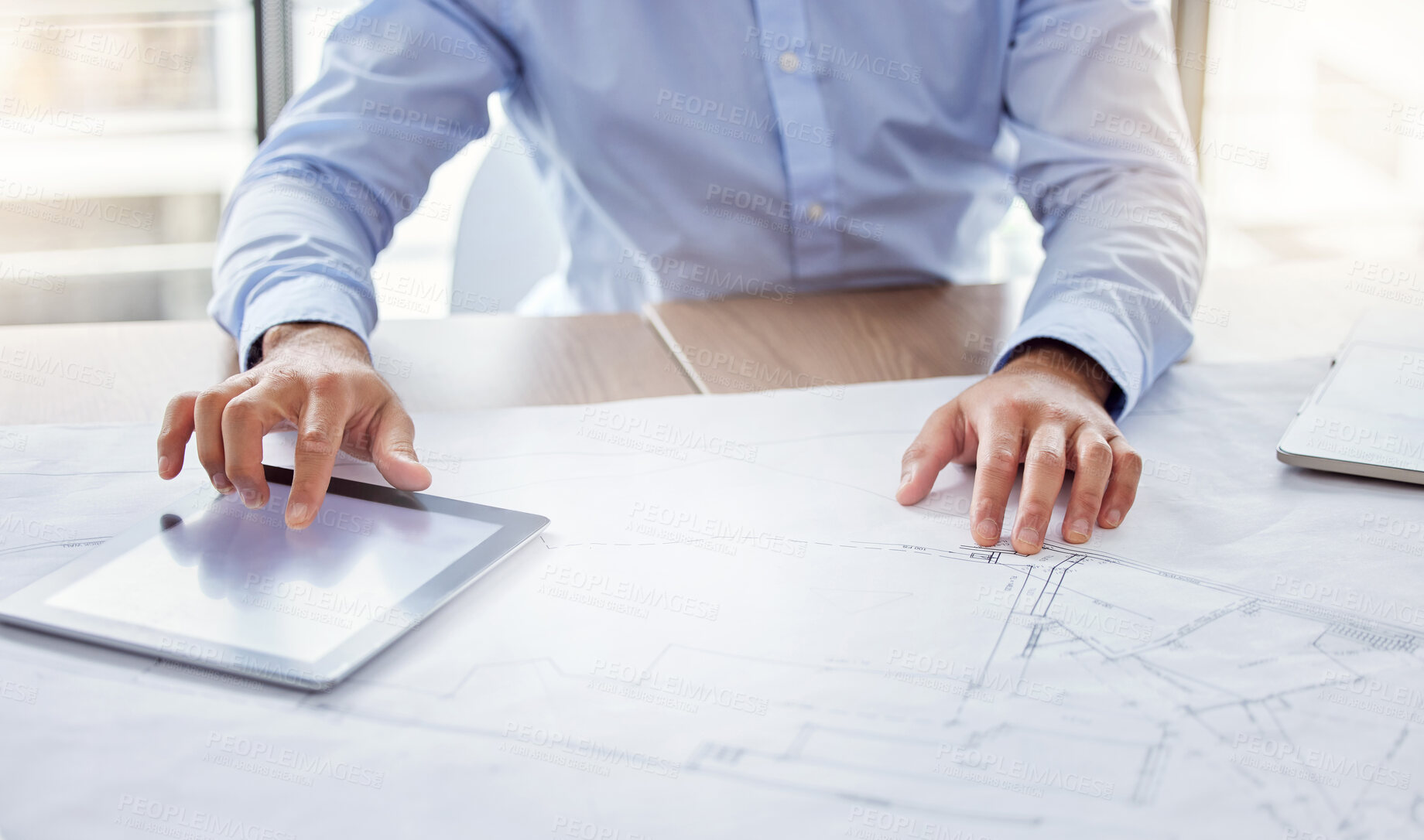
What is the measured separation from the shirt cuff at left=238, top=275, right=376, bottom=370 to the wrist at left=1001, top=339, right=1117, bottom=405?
0.42m

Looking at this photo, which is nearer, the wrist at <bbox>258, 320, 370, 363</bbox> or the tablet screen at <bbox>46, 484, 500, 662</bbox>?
the tablet screen at <bbox>46, 484, 500, 662</bbox>

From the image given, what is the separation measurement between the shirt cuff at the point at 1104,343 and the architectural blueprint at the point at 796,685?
89mm

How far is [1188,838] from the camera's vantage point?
298 mm

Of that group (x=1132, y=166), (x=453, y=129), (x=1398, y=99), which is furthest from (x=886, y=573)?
(x=1398, y=99)

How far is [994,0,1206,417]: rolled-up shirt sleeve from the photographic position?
2.31ft

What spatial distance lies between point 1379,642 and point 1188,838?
15 cm

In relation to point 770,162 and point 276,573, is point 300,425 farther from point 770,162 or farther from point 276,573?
point 770,162

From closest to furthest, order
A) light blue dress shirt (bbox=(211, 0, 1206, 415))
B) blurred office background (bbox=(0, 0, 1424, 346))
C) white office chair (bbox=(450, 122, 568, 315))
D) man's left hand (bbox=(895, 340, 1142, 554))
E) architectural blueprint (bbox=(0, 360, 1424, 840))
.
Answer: architectural blueprint (bbox=(0, 360, 1424, 840))
man's left hand (bbox=(895, 340, 1142, 554))
light blue dress shirt (bbox=(211, 0, 1206, 415))
white office chair (bbox=(450, 122, 568, 315))
blurred office background (bbox=(0, 0, 1424, 346))

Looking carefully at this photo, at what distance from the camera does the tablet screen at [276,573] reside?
40 cm

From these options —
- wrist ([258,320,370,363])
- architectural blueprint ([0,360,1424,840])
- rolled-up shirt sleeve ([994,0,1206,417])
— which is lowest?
wrist ([258,320,370,363])

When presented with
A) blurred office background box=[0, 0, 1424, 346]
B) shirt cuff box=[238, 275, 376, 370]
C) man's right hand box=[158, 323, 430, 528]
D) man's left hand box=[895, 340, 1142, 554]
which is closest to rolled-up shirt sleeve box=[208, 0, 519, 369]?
shirt cuff box=[238, 275, 376, 370]

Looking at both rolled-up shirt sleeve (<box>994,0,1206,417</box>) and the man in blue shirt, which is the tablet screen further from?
rolled-up shirt sleeve (<box>994,0,1206,417</box>)

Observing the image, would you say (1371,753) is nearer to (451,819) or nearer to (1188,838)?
(1188,838)

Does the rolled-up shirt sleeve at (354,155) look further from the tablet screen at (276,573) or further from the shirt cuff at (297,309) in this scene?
the tablet screen at (276,573)
